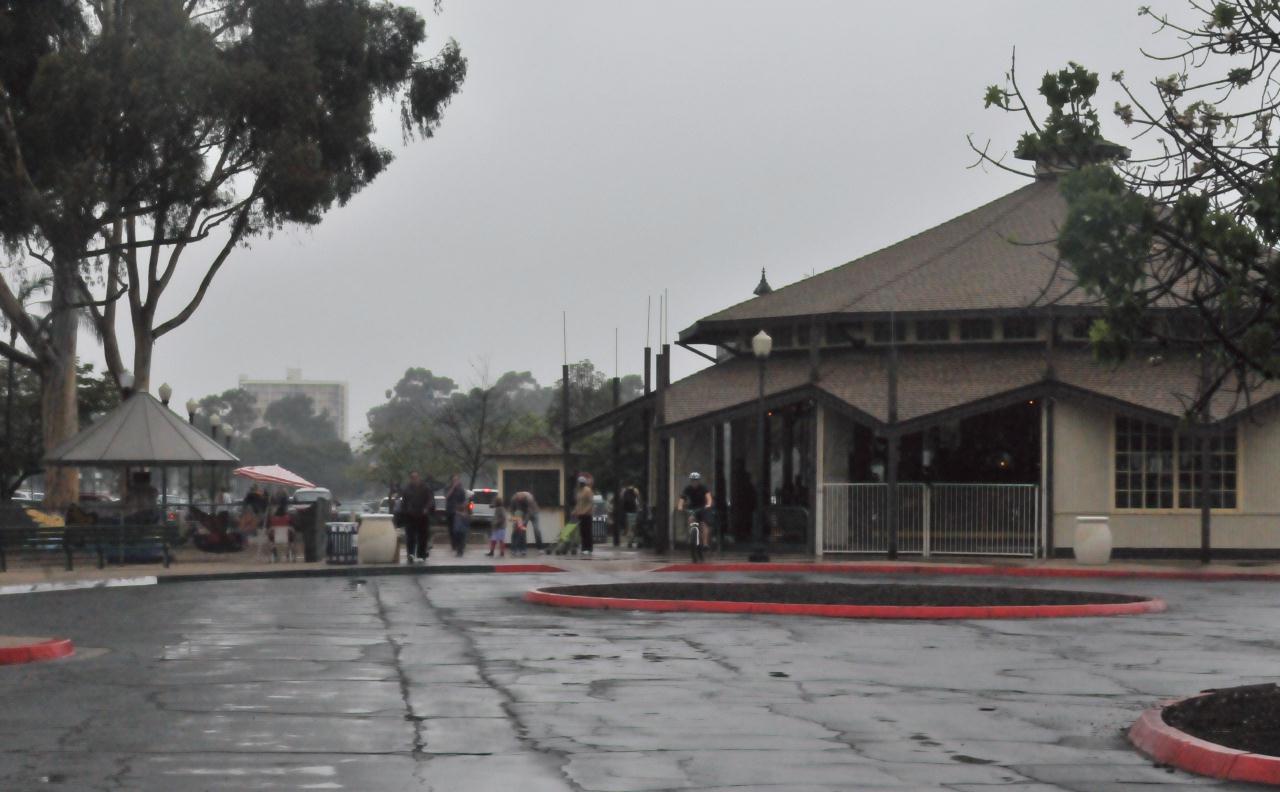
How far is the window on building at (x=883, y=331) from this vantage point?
39562 millimetres

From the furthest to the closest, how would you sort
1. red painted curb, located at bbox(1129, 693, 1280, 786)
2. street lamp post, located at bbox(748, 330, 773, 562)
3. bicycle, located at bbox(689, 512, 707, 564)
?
bicycle, located at bbox(689, 512, 707, 564)
street lamp post, located at bbox(748, 330, 773, 562)
red painted curb, located at bbox(1129, 693, 1280, 786)

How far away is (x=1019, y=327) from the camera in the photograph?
126ft

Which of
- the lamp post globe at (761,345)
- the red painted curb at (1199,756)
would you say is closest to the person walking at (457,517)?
the lamp post globe at (761,345)

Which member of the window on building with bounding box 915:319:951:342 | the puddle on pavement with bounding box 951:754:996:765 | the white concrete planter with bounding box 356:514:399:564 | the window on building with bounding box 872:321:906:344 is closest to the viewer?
the puddle on pavement with bounding box 951:754:996:765

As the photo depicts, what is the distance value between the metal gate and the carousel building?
4cm

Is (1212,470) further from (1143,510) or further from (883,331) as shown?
(883,331)

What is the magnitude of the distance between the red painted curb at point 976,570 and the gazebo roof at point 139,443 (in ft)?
33.1

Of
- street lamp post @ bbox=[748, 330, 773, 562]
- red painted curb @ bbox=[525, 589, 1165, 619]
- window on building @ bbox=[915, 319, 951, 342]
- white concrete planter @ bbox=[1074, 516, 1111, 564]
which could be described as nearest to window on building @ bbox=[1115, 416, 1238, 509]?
white concrete planter @ bbox=[1074, 516, 1111, 564]

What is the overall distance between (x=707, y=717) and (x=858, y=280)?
31091 mm

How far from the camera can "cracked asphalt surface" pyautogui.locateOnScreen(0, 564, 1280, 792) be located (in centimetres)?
984

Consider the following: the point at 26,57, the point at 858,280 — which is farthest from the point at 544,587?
the point at 26,57

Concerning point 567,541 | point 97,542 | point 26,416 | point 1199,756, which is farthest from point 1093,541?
point 26,416

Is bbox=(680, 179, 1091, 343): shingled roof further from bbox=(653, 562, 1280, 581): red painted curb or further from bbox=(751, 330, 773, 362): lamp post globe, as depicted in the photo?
bbox=(653, 562, 1280, 581): red painted curb

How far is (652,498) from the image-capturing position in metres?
42.9
